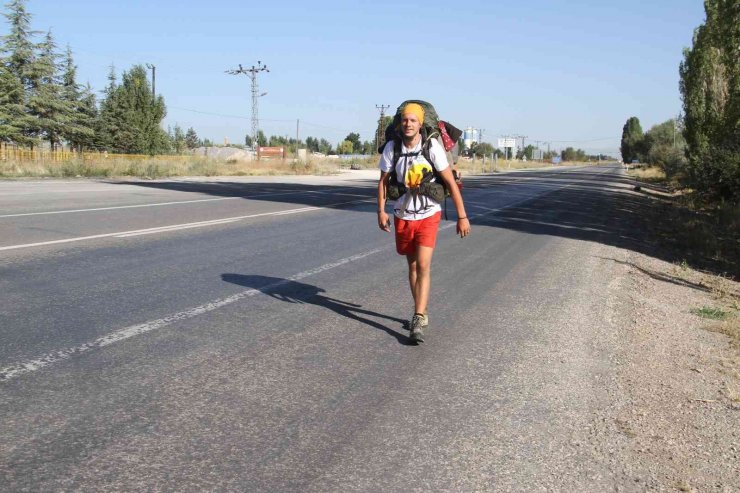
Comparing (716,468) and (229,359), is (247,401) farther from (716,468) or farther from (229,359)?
(716,468)

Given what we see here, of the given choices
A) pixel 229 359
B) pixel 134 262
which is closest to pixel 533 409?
pixel 229 359

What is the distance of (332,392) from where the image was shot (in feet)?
12.7

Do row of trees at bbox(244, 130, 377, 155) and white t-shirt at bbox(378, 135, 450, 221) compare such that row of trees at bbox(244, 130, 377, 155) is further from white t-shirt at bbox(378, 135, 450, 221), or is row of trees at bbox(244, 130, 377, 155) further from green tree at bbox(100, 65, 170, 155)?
white t-shirt at bbox(378, 135, 450, 221)

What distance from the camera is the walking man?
5.05 metres

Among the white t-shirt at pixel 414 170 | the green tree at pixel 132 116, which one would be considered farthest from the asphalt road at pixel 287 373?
the green tree at pixel 132 116

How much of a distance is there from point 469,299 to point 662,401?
9.15 ft

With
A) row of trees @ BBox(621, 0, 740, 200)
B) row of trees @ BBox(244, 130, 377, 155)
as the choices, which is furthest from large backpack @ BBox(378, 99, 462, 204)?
row of trees @ BBox(244, 130, 377, 155)

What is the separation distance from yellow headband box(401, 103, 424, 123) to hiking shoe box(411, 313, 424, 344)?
1.52 metres

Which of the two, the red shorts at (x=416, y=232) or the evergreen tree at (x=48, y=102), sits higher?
the evergreen tree at (x=48, y=102)

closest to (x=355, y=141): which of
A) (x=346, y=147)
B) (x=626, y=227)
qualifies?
(x=346, y=147)

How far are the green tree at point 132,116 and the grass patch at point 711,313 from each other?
6152cm

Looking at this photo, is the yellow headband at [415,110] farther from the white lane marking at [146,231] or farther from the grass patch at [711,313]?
the white lane marking at [146,231]

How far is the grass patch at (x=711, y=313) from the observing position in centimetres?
687

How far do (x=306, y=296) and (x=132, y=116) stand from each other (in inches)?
2434
